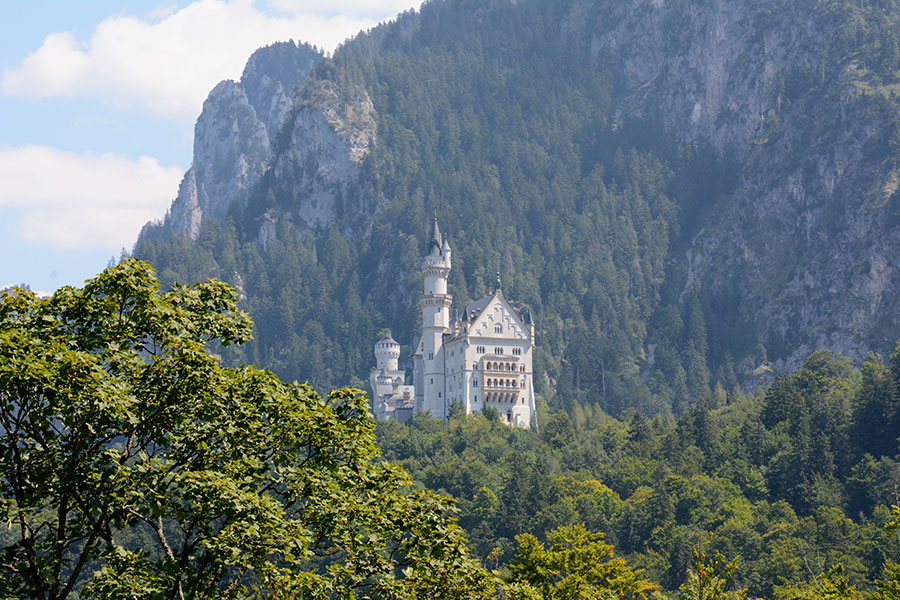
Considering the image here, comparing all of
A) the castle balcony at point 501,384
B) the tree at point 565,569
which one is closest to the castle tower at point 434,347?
the castle balcony at point 501,384

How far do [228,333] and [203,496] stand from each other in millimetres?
4704

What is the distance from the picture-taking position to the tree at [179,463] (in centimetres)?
2633

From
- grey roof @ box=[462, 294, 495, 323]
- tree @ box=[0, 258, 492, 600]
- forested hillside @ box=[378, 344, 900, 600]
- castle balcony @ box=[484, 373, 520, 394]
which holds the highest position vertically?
grey roof @ box=[462, 294, 495, 323]

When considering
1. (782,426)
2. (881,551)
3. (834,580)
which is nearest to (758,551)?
(881,551)

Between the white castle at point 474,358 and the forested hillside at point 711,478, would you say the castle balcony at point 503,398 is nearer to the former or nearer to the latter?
the white castle at point 474,358

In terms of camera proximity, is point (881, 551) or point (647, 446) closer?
point (881, 551)

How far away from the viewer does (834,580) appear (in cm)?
5406

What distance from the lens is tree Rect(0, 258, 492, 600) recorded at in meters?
26.3

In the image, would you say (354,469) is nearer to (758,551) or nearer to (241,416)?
(241,416)

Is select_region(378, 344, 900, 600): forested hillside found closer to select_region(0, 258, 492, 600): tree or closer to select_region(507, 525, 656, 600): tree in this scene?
select_region(507, 525, 656, 600): tree

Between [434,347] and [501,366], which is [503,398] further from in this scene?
[434,347]

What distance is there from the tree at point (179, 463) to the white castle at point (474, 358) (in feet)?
475

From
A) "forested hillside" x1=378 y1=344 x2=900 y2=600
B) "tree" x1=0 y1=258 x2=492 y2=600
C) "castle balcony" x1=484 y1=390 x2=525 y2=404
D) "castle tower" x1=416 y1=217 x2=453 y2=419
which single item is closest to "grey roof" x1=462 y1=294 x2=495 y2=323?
"castle tower" x1=416 y1=217 x2=453 y2=419

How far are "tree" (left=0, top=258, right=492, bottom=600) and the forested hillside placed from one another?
78.4 meters
